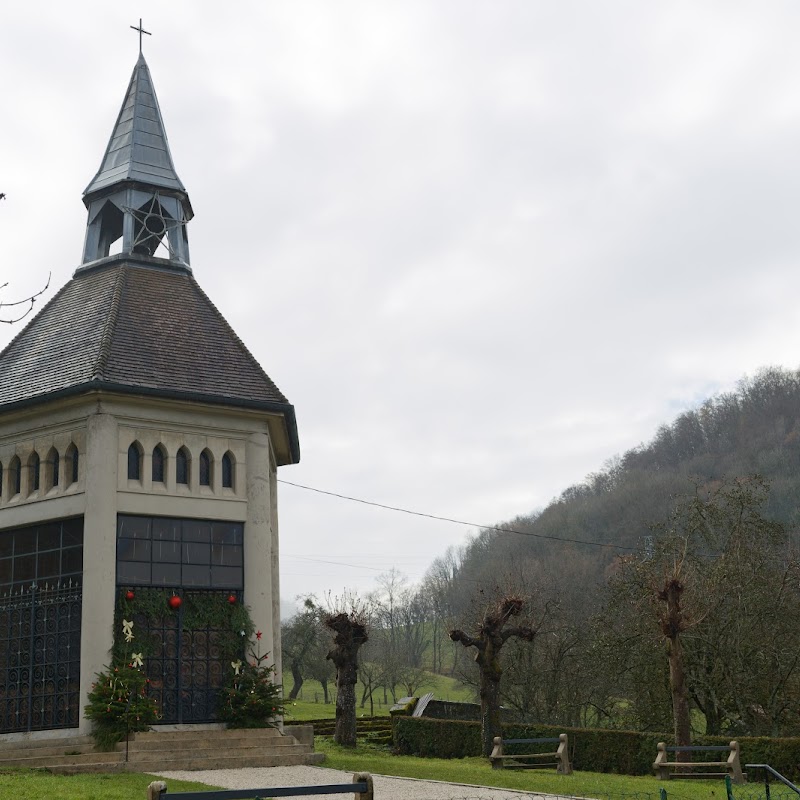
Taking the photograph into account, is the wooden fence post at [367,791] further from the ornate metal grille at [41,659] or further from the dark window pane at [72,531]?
the dark window pane at [72,531]

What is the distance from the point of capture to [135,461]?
2139cm

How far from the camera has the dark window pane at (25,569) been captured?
20969 mm

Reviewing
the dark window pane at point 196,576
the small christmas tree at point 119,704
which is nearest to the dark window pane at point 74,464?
the dark window pane at point 196,576

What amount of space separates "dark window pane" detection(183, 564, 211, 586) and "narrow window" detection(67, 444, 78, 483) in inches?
121

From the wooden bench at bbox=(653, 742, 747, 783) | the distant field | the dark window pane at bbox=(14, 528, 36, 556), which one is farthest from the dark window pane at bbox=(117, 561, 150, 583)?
the distant field

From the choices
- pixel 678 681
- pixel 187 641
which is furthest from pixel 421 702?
pixel 187 641

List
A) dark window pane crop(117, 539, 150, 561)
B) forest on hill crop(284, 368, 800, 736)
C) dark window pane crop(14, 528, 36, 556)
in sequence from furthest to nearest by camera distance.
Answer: forest on hill crop(284, 368, 800, 736)
dark window pane crop(14, 528, 36, 556)
dark window pane crop(117, 539, 150, 561)

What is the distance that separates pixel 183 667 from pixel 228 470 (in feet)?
14.7

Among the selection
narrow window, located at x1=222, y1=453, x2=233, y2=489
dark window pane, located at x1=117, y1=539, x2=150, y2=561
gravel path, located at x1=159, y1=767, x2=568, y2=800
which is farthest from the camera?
narrow window, located at x1=222, y1=453, x2=233, y2=489

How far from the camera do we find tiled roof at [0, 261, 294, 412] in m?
21.7

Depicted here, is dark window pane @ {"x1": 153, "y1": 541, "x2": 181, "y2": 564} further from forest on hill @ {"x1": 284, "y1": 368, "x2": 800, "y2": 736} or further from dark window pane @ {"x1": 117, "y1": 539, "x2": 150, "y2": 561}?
forest on hill @ {"x1": 284, "y1": 368, "x2": 800, "y2": 736}

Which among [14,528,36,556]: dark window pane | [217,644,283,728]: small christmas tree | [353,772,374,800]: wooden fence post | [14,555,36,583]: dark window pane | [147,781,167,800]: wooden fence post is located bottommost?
[353,772,374,800]: wooden fence post

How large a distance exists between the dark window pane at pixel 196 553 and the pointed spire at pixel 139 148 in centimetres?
1154

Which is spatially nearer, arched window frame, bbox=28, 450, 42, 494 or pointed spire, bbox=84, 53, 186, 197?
arched window frame, bbox=28, 450, 42, 494
